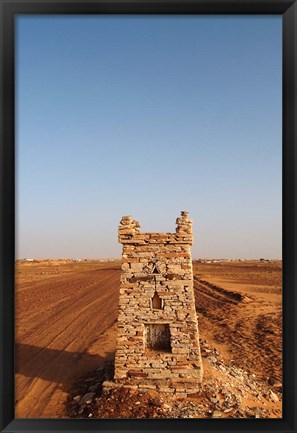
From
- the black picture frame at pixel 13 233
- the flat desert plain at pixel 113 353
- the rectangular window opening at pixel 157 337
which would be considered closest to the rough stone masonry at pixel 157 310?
the rectangular window opening at pixel 157 337

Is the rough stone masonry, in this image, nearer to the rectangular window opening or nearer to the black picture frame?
the rectangular window opening

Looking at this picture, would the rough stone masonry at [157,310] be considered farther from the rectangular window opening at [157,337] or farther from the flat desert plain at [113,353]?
the flat desert plain at [113,353]

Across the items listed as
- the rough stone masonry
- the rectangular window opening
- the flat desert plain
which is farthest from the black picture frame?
the rectangular window opening

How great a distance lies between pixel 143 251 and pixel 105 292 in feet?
71.4

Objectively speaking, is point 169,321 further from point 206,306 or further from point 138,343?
point 206,306

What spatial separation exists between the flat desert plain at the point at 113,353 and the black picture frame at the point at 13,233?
0.16 m

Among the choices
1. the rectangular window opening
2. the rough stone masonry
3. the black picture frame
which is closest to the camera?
the black picture frame

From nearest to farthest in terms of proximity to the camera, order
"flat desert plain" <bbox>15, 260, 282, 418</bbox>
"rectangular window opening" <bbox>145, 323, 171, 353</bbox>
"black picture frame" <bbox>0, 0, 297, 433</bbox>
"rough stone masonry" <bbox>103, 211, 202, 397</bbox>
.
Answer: "black picture frame" <bbox>0, 0, 297, 433</bbox> → "flat desert plain" <bbox>15, 260, 282, 418</bbox> → "rough stone masonry" <bbox>103, 211, 202, 397</bbox> → "rectangular window opening" <bbox>145, 323, 171, 353</bbox>

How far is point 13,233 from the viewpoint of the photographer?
10.6ft

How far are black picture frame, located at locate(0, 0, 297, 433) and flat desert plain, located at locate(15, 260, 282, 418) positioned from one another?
0.53 ft

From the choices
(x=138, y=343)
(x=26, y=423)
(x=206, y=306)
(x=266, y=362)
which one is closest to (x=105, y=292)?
(x=206, y=306)

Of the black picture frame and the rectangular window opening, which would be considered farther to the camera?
the rectangular window opening

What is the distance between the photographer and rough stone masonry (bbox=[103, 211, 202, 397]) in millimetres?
7570

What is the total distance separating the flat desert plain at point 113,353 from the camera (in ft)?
23.7
